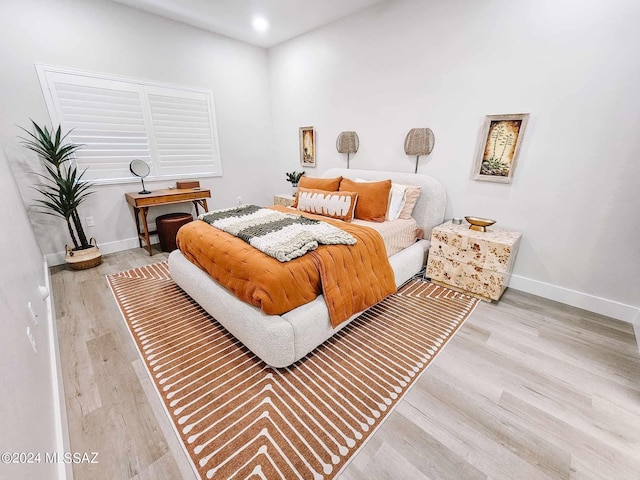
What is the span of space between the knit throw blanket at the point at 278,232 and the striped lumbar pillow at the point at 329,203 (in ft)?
1.51

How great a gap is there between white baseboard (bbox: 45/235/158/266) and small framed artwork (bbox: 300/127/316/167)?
2.55 meters

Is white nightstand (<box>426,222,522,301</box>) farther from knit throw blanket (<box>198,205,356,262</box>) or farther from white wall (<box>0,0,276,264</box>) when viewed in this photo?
white wall (<box>0,0,276,264</box>)

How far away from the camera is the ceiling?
2.95 meters

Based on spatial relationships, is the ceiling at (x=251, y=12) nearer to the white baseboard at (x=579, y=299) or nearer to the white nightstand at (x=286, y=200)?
the white nightstand at (x=286, y=200)

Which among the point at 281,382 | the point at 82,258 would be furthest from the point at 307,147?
the point at 281,382

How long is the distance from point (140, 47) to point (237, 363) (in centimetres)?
387

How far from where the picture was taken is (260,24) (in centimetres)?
346

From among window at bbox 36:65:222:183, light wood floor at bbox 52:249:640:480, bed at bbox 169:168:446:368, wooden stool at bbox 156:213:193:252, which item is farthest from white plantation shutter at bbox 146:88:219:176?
light wood floor at bbox 52:249:640:480

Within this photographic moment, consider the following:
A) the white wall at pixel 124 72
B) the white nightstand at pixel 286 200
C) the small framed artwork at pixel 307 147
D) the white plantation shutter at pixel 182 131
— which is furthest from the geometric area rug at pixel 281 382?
the small framed artwork at pixel 307 147

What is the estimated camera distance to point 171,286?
8.73ft

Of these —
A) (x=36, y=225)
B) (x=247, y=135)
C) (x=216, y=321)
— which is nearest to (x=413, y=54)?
(x=247, y=135)

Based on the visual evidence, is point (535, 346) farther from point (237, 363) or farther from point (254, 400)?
point (237, 363)

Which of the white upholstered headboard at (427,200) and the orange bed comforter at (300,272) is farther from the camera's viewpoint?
the white upholstered headboard at (427,200)

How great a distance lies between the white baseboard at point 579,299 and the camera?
6.99ft
